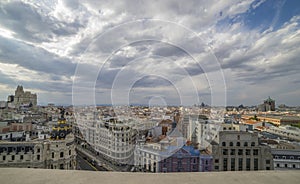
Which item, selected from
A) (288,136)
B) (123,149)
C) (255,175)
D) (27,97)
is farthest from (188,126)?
(27,97)

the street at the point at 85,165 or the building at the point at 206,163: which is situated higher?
the building at the point at 206,163

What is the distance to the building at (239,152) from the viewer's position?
5383mm

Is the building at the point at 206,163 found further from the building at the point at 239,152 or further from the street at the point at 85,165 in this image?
the street at the point at 85,165

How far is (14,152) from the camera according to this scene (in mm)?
5375

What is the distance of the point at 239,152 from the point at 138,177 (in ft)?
19.4

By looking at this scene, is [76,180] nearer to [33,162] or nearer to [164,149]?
[164,149]

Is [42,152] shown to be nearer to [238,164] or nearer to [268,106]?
[238,164]

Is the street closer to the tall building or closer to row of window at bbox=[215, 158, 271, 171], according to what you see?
row of window at bbox=[215, 158, 271, 171]


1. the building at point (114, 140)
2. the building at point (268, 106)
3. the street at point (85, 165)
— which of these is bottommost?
the street at point (85, 165)

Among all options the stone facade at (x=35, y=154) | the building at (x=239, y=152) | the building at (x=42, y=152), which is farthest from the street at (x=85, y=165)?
the building at (x=239, y=152)

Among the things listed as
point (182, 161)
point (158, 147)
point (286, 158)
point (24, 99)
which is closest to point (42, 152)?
point (158, 147)

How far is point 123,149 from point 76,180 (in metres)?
7.99

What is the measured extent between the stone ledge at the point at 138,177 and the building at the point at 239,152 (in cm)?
536

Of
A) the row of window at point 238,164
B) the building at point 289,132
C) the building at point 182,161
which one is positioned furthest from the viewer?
the building at point 289,132
